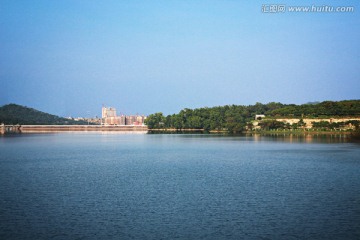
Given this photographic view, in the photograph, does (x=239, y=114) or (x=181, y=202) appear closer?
(x=181, y=202)

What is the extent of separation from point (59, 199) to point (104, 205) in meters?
2.79

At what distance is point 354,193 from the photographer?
2305cm

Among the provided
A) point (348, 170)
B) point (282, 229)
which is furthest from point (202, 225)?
point (348, 170)

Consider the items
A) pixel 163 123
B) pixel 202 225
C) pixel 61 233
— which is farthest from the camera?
pixel 163 123

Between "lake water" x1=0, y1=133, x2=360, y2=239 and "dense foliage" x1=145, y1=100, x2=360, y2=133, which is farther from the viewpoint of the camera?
"dense foliage" x1=145, y1=100, x2=360, y2=133

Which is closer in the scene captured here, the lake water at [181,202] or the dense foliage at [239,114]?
the lake water at [181,202]

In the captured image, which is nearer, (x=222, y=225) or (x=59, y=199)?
(x=222, y=225)

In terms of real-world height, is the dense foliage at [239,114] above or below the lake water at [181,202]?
above

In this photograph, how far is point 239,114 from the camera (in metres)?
140

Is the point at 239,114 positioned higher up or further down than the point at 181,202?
higher up

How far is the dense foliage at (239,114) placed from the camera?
122 metres

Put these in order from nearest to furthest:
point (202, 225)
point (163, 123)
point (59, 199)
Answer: point (202, 225) → point (59, 199) → point (163, 123)

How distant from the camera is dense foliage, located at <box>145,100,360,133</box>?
121938 millimetres

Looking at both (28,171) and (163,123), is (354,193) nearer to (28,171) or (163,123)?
(28,171)
